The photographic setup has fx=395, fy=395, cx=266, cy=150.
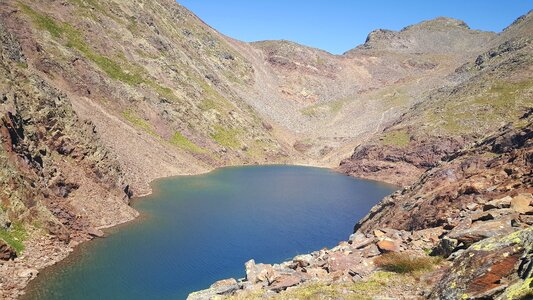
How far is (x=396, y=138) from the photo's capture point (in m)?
140

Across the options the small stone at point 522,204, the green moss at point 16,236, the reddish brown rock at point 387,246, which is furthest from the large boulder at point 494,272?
the green moss at point 16,236

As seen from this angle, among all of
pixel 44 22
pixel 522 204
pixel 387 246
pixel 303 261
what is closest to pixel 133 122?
pixel 44 22

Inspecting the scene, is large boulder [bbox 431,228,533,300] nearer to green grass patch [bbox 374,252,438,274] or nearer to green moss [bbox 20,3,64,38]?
green grass patch [bbox 374,252,438,274]

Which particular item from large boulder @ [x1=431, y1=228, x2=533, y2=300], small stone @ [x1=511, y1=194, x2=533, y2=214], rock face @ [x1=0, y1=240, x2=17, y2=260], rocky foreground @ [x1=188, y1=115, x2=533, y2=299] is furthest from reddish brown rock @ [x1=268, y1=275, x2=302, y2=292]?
rock face @ [x1=0, y1=240, x2=17, y2=260]

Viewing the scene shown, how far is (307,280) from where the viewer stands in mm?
22547

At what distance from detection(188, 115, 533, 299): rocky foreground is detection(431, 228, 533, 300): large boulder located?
31mm

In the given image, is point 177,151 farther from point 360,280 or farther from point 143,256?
point 360,280

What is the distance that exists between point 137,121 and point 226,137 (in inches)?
1395

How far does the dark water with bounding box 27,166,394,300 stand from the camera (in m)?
37.0

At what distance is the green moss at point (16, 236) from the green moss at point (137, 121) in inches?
3121

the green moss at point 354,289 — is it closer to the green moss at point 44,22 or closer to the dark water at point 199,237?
the dark water at point 199,237

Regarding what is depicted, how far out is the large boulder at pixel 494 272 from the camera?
12594mm

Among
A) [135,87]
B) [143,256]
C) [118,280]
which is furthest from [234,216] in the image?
[135,87]

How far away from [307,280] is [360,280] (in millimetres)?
3254
